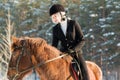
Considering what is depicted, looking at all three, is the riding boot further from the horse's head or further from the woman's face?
the horse's head

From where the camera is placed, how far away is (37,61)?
6621mm

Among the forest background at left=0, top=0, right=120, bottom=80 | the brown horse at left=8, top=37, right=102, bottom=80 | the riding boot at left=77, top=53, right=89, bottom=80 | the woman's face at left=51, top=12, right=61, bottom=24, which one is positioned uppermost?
the woman's face at left=51, top=12, right=61, bottom=24

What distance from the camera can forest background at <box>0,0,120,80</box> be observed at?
130 ft

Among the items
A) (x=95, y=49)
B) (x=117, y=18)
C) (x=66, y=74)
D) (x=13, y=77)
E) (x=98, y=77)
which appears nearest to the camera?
(x=13, y=77)

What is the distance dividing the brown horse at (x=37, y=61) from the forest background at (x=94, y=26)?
2857 cm

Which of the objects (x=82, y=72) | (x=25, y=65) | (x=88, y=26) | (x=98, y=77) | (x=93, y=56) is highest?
(x=25, y=65)

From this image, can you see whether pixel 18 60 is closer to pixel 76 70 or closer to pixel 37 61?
pixel 37 61

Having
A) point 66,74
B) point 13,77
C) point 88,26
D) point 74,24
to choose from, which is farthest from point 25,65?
point 88,26

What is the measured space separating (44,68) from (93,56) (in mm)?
35814

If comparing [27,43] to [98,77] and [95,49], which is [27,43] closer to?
[98,77]

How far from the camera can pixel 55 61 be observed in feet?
22.2

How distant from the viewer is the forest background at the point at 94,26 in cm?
3959

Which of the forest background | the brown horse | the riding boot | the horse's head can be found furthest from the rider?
the forest background

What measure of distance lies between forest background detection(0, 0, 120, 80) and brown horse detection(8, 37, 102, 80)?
28.6 m
